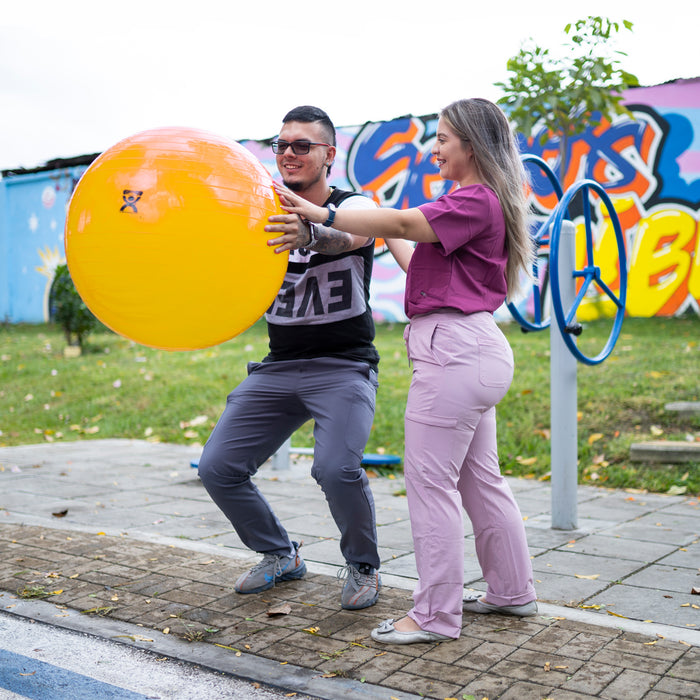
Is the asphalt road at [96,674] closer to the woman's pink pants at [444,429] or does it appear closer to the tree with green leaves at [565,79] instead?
the woman's pink pants at [444,429]

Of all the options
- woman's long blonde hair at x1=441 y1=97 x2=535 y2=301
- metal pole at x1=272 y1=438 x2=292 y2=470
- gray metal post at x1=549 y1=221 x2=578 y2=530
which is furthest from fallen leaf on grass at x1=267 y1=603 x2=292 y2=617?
metal pole at x1=272 y1=438 x2=292 y2=470

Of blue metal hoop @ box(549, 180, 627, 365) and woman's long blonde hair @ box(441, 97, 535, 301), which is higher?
woman's long blonde hair @ box(441, 97, 535, 301)

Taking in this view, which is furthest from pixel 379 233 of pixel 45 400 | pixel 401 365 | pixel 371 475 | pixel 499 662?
pixel 45 400

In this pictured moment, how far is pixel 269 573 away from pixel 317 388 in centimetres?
91

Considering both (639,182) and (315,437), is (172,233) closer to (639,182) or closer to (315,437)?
(315,437)

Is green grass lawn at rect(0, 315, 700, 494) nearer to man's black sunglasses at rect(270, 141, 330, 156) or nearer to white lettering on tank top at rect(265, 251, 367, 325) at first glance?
white lettering on tank top at rect(265, 251, 367, 325)

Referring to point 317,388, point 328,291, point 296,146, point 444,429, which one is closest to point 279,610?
point 317,388

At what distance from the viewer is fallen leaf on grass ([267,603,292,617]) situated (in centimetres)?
357

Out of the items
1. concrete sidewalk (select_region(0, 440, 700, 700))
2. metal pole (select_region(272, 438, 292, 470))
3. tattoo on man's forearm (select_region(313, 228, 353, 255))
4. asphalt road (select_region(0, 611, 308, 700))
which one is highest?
tattoo on man's forearm (select_region(313, 228, 353, 255))

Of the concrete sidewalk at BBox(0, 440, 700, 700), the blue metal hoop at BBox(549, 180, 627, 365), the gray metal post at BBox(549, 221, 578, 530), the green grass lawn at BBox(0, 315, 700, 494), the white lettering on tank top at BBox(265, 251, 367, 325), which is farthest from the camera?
the green grass lawn at BBox(0, 315, 700, 494)

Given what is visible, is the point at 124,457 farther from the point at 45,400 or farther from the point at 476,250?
the point at 476,250

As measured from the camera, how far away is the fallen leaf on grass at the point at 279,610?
357cm

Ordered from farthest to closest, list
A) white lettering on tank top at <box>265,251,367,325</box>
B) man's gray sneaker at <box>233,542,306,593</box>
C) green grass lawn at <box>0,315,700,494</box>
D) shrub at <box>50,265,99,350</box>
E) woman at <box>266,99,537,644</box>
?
shrub at <box>50,265,99,350</box> < green grass lawn at <box>0,315,700,494</box> < man's gray sneaker at <box>233,542,306,593</box> < white lettering on tank top at <box>265,251,367,325</box> < woman at <box>266,99,537,644</box>

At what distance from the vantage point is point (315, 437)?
3627mm
